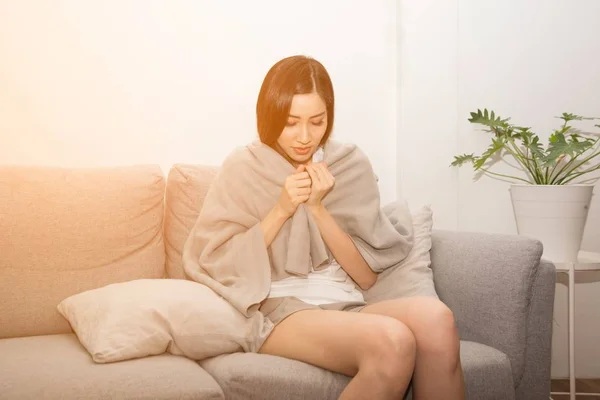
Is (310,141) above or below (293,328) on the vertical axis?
above

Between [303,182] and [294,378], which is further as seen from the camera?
[303,182]

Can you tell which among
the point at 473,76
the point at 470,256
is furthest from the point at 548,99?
the point at 470,256

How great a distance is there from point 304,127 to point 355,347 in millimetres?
648

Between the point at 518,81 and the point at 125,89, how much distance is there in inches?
63.2

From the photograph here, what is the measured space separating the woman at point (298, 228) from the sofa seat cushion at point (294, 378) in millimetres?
50

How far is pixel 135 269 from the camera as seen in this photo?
1.86m

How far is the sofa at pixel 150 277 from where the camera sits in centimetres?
133

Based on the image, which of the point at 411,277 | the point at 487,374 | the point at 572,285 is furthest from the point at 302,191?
the point at 572,285

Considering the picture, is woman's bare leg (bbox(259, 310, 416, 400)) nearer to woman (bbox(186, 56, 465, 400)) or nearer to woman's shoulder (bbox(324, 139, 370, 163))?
woman (bbox(186, 56, 465, 400))

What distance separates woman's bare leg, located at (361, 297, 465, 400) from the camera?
1303 mm

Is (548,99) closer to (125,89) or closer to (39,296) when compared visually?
(125,89)

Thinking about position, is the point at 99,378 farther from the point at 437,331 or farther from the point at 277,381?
the point at 437,331

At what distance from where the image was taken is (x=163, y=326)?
1482 mm

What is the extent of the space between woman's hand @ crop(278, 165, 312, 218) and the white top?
0.62 feet
